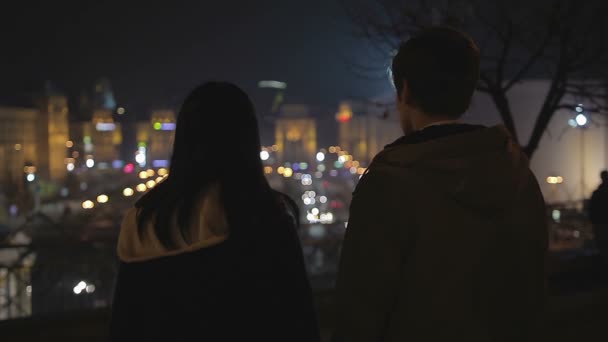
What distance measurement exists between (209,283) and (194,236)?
0.15m

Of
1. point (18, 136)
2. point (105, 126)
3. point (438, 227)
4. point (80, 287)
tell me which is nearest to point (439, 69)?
point (438, 227)

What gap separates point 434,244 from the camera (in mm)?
1514

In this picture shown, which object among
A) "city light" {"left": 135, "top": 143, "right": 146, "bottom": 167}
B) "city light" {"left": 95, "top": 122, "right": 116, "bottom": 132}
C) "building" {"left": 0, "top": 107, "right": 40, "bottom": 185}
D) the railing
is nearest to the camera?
the railing

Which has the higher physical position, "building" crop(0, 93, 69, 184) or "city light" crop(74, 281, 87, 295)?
"building" crop(0, 93, 69, 184)

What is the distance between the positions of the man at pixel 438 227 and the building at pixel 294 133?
91981 millimetres

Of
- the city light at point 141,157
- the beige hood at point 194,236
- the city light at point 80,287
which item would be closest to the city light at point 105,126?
the city light at point 141,157

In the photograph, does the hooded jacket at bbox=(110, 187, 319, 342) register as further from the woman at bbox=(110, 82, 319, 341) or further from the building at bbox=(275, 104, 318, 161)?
the building at bbox=(275, 104, 318, 161)

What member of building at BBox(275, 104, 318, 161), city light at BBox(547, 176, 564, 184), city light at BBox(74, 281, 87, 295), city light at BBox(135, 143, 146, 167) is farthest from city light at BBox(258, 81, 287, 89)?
city light at BBox(74, 281, 87, 295)

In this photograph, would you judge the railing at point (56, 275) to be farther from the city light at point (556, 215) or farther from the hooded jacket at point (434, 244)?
the hooded jacket at point (434, 244)

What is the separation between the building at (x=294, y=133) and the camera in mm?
95000

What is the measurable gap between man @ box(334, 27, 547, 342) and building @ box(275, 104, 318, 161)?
91981 mm

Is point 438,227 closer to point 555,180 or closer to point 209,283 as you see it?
point 209,283

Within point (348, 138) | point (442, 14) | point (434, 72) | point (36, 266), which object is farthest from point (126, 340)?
point (348, 138)

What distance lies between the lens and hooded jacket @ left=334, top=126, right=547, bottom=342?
4.91 feet
